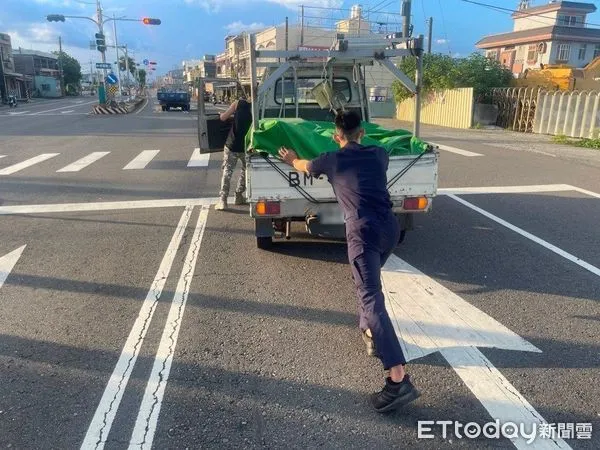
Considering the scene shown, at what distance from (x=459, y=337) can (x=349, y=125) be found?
6.24 ft

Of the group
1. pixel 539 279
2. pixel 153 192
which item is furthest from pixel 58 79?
pixel 539 279

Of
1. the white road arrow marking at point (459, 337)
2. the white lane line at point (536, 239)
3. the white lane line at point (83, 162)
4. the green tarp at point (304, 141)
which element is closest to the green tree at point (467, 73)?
the white lane line at point (83, 162)

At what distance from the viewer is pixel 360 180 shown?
10.6ft

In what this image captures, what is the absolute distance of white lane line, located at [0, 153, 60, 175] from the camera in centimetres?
1146

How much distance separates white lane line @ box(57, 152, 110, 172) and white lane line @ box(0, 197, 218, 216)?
11.8 ft

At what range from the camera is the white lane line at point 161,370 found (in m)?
2.88

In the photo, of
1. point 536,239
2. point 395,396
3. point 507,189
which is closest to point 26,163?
point 507,189

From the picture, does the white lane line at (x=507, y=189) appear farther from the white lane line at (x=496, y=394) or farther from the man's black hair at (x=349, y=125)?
the man's black hair at (x=349, y=125)

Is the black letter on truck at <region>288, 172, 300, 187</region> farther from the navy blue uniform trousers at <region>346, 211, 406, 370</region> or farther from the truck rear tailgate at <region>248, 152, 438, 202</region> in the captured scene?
the navy blue uniform trousers at <region>346, 211, 406, 370</region>

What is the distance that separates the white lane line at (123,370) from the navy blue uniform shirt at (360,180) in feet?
6.17

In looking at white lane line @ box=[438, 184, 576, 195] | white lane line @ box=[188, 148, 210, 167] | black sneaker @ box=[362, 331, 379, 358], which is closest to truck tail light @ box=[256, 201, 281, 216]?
black sneaker @ box=[362, 331, 379, 358]

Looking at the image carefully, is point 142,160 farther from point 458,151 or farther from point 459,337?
point 459,337

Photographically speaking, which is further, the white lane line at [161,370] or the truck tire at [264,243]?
the truck tire at [264,243]

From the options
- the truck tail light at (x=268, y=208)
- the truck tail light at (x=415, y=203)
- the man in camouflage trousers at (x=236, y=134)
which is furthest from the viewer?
the man in camouflage trousers at (x=236, y=134)
